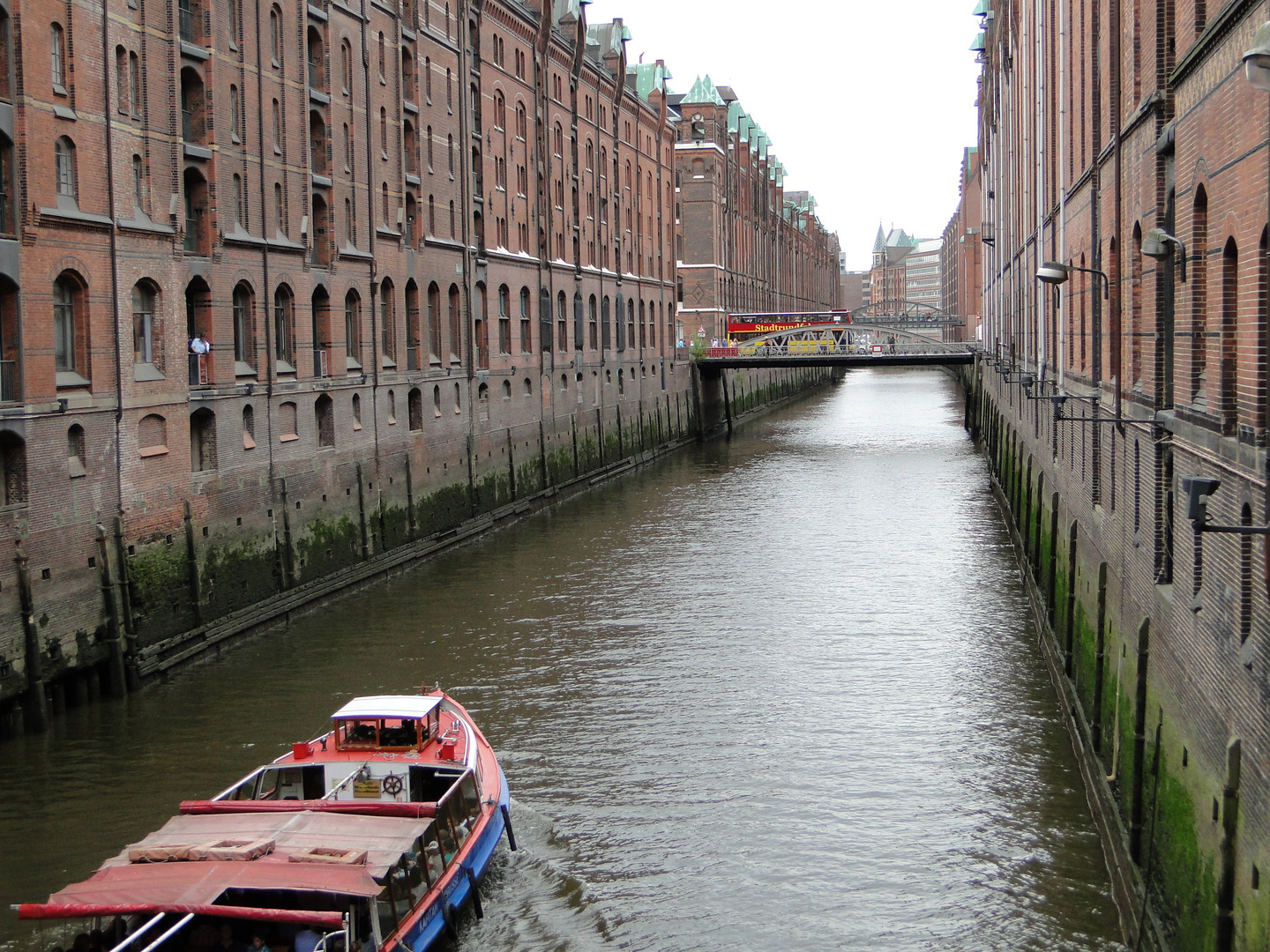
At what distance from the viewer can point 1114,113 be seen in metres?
18.8

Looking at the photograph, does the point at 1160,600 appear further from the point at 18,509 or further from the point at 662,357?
the point at 662,357

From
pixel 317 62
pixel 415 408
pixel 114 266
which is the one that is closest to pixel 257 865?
pixel 114 266

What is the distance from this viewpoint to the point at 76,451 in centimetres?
2297

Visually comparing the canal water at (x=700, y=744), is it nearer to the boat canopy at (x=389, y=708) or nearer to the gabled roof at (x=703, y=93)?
the boat canopy at (x=389, y=708)

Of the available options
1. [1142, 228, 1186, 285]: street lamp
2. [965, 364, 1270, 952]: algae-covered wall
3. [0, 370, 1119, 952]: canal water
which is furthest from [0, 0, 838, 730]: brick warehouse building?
[1142, 228, 1186, 285]: street lamp

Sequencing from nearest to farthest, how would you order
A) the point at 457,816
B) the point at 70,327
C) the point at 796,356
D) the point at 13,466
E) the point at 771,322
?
the point at 457,816 → the point at 13,466 → the point at 70,327 → the point at 796,356 → the point at 771,322

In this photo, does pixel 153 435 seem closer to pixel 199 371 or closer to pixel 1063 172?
pixel 199 371

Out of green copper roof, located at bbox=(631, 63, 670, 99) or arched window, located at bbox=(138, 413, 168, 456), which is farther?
green copper roof, located at bbox=(631, 63, 670, 99)

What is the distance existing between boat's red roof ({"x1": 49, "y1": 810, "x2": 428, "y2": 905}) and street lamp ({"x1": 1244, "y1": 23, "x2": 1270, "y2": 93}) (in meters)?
9.48

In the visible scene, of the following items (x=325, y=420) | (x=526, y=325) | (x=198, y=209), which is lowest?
(x=325, y=420)

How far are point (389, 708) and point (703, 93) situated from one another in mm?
85801

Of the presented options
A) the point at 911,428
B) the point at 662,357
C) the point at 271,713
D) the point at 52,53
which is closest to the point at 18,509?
the point at 271,713

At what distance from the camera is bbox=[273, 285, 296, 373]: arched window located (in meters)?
31.7

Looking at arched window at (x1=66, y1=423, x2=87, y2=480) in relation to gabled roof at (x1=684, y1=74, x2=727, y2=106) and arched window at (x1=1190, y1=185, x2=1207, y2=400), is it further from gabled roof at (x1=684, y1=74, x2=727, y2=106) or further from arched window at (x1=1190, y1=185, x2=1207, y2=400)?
gabled roof at (x1=684, y1=74, x2=727, y2=106)
